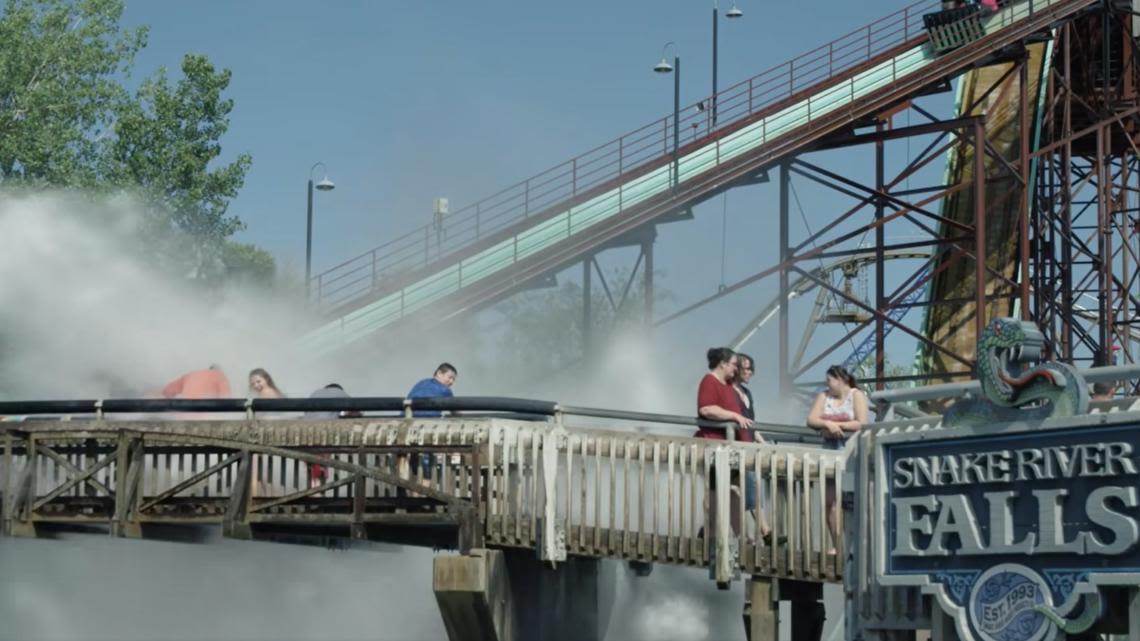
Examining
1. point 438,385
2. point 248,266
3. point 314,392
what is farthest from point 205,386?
point 248,266

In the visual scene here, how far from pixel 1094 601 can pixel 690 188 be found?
22067 mm

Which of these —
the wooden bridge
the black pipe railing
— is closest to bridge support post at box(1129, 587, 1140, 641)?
the wooden bridge

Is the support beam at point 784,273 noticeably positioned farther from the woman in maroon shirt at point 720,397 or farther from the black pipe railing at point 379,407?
the woman in maroon shirt at point 720,397

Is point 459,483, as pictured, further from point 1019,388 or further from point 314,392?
point 1019,388

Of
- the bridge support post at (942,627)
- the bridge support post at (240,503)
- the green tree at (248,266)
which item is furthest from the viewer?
the green tree at (248,266)

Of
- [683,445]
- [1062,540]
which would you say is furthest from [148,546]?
[1062,540]

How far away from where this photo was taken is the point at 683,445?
16.7 meters

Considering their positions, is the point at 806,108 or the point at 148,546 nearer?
the point at 148,546

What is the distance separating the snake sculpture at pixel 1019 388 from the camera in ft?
40.6

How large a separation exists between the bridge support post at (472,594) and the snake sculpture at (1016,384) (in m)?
4.94

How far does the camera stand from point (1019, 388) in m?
12.7

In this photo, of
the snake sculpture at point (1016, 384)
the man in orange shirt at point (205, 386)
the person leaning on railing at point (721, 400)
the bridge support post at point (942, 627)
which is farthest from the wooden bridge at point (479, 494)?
the snake sculpture at point (1016, 384)

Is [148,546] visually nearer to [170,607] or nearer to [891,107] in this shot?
[170,607]

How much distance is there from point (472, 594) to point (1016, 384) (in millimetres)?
5657
